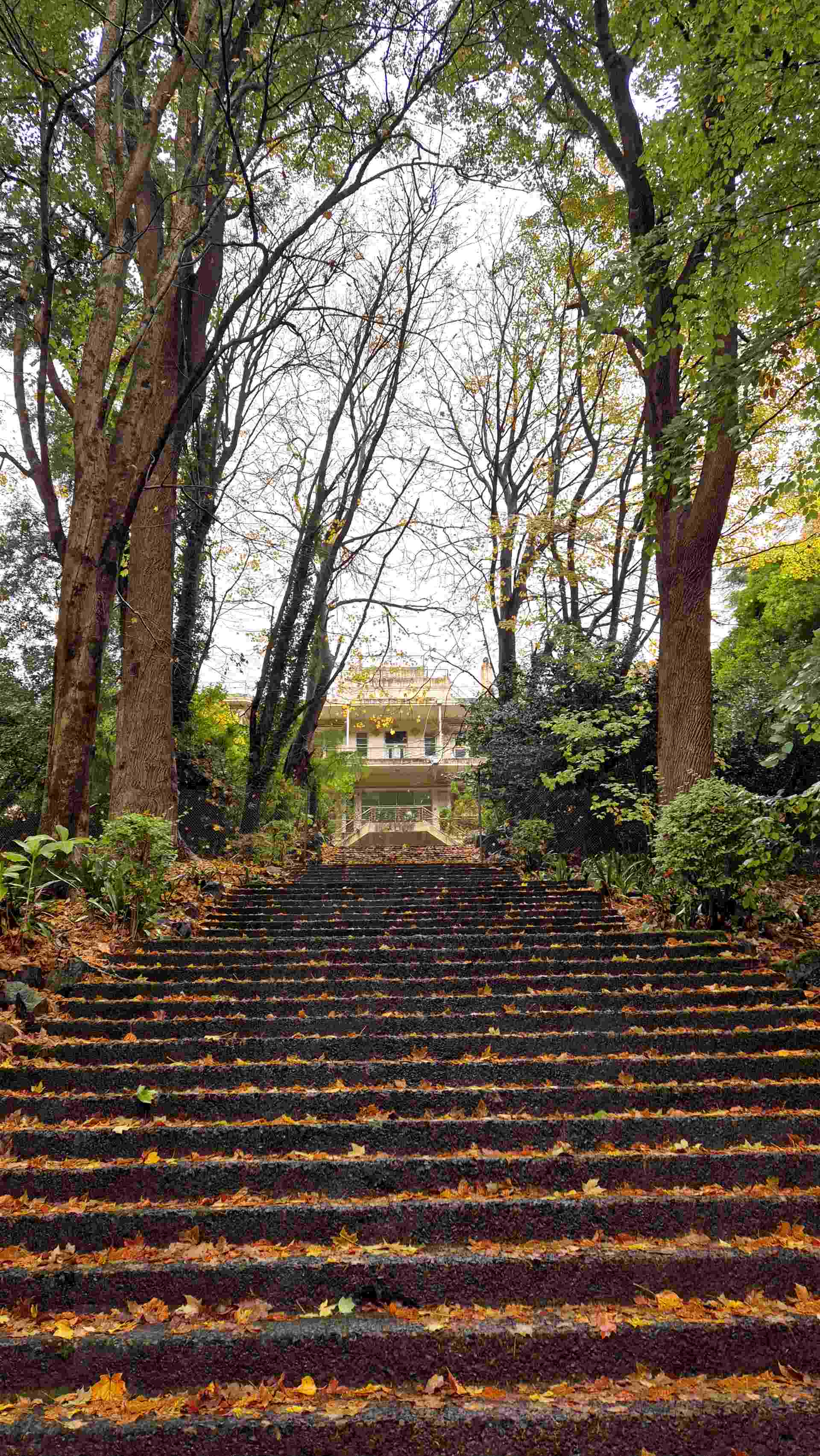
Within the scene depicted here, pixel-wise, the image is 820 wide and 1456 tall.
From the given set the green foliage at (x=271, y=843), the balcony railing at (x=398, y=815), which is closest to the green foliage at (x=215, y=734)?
the green foliage at (x=271, y=843)

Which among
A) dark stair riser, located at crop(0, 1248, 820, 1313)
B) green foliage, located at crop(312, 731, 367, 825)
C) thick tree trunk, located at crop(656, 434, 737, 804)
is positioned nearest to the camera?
dark stair riser, located at crop(0, 1248, 820, 1313)

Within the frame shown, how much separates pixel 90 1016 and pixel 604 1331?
336 cm

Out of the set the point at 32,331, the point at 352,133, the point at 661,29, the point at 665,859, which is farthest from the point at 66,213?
the point at 665,859

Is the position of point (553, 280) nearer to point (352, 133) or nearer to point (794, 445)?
point (794, 445)

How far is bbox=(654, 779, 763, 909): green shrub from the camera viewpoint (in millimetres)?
6258

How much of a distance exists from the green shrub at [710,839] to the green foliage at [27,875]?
4722 mm

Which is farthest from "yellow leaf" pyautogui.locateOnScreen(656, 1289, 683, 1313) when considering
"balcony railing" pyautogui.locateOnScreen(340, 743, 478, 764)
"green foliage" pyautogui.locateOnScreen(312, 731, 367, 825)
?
"balcony railing" pyautogui.locateOnScreen(340, 743, 478, 764)

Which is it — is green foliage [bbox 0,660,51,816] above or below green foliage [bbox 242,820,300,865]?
above

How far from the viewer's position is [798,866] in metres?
9.76

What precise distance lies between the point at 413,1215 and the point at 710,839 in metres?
4.13

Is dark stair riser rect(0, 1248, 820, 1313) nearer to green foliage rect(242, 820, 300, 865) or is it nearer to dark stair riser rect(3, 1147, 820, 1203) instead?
dark stair riser rect(3, 1147, 820, 1203)

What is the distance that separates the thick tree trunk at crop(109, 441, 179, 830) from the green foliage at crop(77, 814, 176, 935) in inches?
88.4

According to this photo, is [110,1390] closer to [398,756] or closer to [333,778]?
[333,778]

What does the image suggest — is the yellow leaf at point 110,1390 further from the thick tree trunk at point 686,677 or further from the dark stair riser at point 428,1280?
the thick tree trunk at point 686,677
